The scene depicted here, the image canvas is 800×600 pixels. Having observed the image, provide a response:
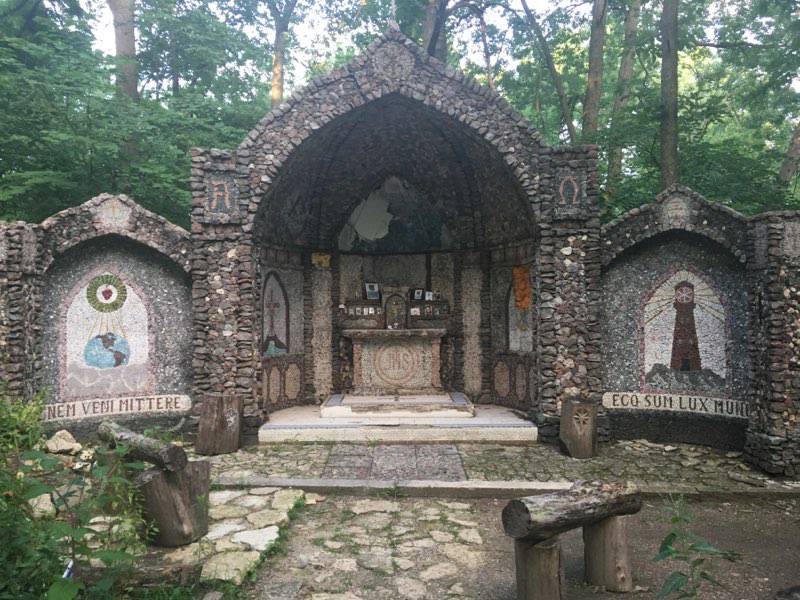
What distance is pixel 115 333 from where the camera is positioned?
9.68 meters

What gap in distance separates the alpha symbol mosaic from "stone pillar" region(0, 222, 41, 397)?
1036 cm

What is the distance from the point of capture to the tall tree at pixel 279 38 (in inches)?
642

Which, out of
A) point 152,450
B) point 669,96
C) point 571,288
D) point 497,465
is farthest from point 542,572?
→ point 669,96

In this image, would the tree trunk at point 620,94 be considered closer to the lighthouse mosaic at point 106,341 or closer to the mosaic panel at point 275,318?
the mosaic panel at point 275,318

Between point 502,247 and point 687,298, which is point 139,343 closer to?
point 502,247

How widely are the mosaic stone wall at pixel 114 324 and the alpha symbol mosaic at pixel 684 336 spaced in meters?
8.41

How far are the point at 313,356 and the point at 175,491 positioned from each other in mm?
6677

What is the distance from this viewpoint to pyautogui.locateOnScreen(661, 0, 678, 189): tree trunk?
36.9ft

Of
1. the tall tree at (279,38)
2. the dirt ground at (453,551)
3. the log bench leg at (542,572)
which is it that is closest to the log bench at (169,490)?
the dirt ground at (453,551)

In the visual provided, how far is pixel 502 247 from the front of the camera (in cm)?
1143

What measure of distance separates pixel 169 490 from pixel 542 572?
352 cm

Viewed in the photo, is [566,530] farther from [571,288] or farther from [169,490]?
[571,288]

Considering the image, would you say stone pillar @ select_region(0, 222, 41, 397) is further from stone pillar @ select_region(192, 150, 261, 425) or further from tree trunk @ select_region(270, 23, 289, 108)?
tree trunk @ select_region(270, 23, 289, 108)

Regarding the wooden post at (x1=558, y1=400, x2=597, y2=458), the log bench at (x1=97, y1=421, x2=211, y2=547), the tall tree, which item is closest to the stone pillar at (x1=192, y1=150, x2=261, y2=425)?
the log bench at (x1=97, y1=421, x2=211, y2=547)
